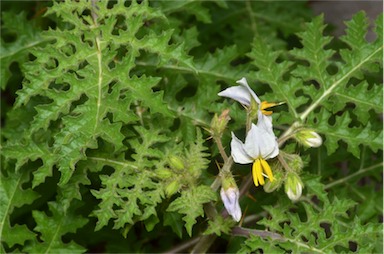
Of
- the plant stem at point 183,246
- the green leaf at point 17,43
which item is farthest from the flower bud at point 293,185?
the green leaf at point 17,43

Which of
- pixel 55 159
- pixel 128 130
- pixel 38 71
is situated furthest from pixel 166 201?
pixel 38 71

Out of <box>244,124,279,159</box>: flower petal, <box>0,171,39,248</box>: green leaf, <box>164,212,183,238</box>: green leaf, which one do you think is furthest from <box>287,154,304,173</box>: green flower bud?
<box>0,171,39,248</box>: green leaf

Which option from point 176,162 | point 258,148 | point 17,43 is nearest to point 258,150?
point 258,148

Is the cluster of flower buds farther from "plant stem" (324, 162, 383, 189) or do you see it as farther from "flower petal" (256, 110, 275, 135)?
"plant stem" (324, 162, 383, 189)

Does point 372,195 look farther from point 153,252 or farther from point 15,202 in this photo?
point 15,202

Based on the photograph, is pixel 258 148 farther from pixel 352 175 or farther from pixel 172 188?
pixel 352 175

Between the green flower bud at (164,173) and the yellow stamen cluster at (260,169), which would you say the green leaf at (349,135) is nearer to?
the yellow stamen cluster at (260,169)
